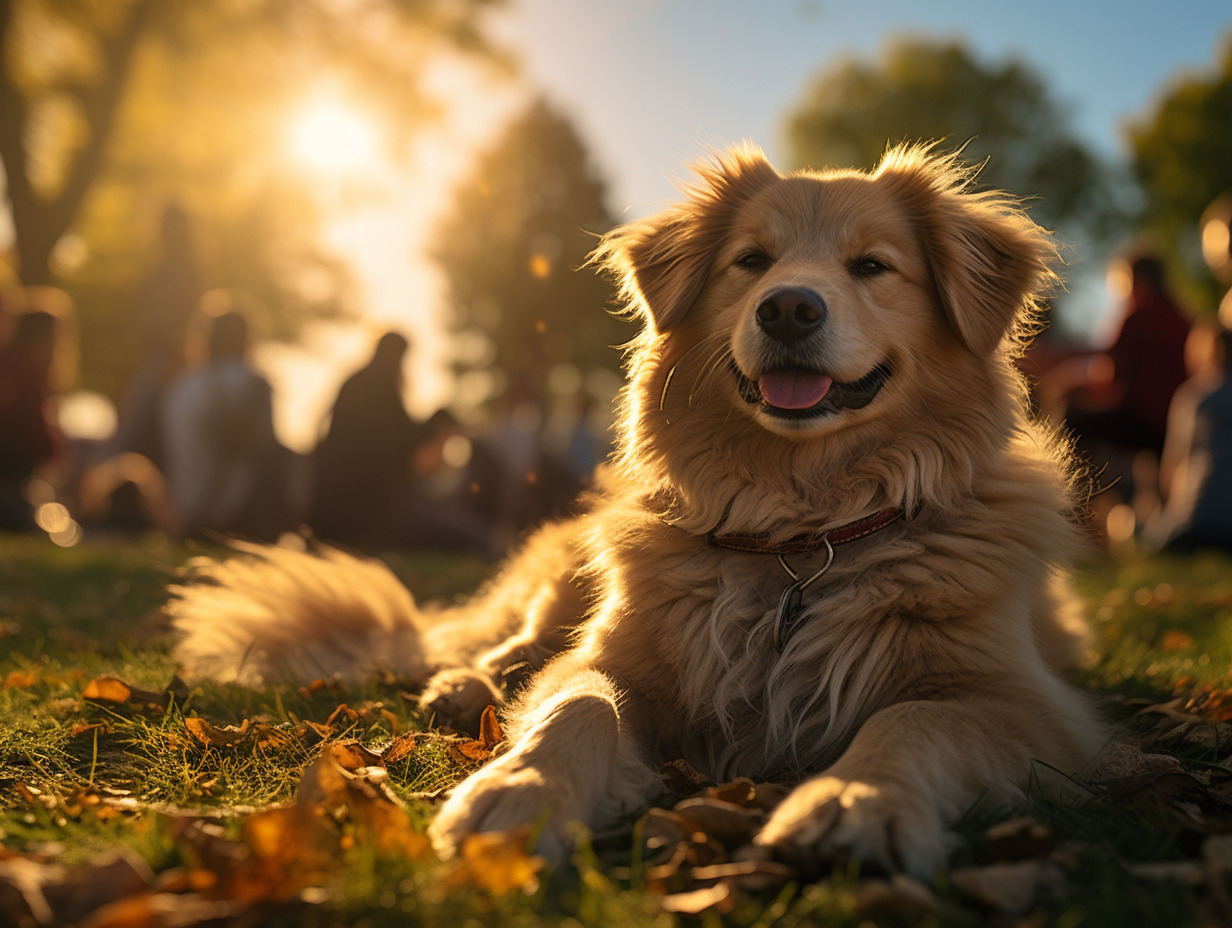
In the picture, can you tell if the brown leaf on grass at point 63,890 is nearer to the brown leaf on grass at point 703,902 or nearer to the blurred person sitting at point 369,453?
the brown leaf on grass at point 703,902

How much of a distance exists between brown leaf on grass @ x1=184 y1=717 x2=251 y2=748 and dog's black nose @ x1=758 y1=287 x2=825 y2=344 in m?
1.97

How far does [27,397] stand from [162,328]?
255cm

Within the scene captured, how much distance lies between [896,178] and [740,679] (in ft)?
6.35

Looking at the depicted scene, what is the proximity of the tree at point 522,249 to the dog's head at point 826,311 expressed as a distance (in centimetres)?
2559

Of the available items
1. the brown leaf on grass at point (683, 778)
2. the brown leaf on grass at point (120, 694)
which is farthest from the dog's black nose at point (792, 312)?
the brown leaf on grass at point (120, 694)

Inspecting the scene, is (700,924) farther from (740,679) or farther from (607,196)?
(607,196)

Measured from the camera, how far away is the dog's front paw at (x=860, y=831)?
1.70m

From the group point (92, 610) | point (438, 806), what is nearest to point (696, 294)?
point (438, 806)

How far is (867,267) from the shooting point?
321cm

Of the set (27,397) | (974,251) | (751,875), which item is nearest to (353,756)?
(751,875)

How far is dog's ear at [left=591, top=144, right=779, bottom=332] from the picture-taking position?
3459 millimetres

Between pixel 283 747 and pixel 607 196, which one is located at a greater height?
pixel 607 196

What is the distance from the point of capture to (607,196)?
35719 mm

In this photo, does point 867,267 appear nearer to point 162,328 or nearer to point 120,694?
point 120,694
